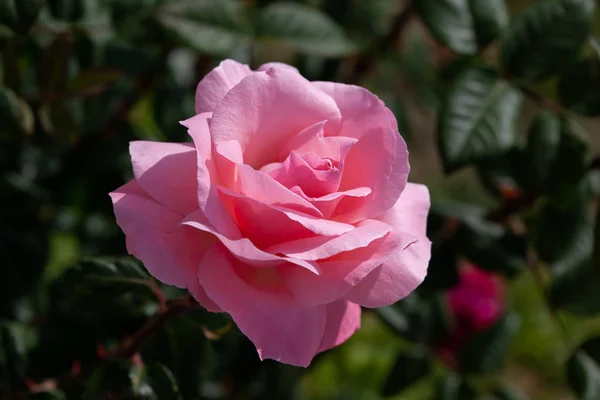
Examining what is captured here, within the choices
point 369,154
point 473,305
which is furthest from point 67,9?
point 473,305

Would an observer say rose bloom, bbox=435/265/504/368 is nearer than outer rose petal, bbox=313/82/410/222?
No

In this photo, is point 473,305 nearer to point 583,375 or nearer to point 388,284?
point 583,375

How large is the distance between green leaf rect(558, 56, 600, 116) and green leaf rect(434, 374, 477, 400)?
1.49 ft

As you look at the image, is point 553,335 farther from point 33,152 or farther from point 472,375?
point 33,152

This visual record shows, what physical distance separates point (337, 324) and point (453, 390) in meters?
0.55

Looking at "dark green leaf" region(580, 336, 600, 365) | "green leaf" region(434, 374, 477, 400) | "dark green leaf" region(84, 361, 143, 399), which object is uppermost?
"dark green leaf" region(84, 361, 143, 399)

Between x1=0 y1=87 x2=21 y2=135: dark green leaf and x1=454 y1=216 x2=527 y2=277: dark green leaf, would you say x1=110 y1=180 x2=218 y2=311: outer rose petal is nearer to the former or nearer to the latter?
x1=0 y1=87 x2=21 y2=135: dark green leaf

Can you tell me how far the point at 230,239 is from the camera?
0.48m

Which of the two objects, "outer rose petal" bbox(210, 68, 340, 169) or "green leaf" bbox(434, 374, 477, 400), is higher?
"outer rose petal" bbox(210, 68, 340, 169)

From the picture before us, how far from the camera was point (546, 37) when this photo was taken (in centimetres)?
82

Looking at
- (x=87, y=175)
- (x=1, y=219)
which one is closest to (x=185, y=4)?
(x=87, y=175)

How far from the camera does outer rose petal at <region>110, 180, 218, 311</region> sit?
493mm

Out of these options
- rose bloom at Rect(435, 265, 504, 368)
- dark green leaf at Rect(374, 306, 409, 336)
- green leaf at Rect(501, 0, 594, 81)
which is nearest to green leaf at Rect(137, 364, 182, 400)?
dark green leaf at Rect(374, 306, 409, 336)

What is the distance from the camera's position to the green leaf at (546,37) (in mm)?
810
